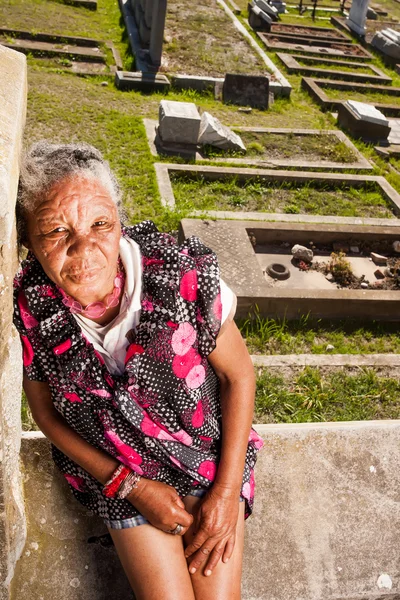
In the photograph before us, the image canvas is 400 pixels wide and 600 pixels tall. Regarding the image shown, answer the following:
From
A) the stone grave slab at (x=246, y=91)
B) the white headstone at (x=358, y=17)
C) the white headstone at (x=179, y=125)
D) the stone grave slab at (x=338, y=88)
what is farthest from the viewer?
the white headstone at (x=358, y=17)

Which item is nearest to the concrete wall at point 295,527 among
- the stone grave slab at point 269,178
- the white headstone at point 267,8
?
the stone grave slab at point 269,178

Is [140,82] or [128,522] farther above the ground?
[128,522]

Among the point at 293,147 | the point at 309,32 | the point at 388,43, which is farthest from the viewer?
the point at 309,32

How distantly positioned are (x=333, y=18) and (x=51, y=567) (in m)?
17.8

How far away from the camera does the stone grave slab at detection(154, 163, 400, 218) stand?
7.16m

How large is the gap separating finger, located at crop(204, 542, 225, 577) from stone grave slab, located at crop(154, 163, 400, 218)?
5197 mm

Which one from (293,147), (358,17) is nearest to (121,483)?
(293,147)

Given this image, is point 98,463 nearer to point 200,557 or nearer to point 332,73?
point 200,557

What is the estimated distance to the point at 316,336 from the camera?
5293mm

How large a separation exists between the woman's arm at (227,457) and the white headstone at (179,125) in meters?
6.27

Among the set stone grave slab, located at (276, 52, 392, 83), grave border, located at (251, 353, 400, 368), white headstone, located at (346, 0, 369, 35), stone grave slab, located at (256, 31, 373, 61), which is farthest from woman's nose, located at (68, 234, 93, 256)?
white headstone, located at (346, 0, 369, 35)

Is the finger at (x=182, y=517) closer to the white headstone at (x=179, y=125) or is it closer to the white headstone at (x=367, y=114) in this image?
the white headstone at (x=179, y=125)

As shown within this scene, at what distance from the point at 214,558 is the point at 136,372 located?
29.0 inches

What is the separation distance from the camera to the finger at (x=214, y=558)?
6.72ft
